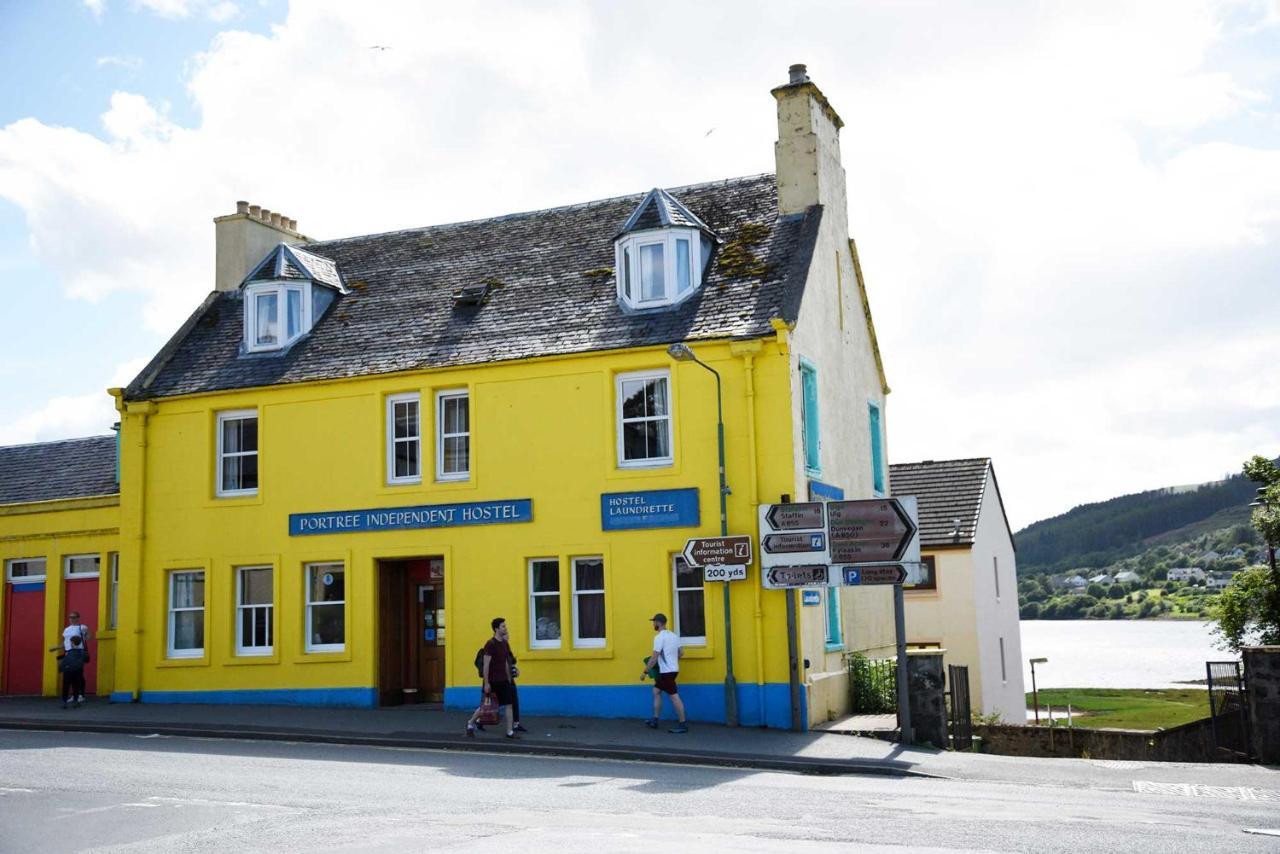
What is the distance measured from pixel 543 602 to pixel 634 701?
2.42 metres

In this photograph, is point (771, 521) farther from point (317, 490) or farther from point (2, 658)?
point (2, 658)

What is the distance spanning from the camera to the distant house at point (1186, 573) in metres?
130

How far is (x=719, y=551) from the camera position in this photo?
65.5 ft

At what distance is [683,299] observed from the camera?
73.5 ft

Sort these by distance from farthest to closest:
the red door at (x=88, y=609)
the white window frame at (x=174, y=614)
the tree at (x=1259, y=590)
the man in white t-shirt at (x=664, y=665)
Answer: the tree at (x=1259, y=590)
the red door at (x=88, y=609)
the white window frame at (x=174, y=614)
the man in white t-shirt at (x=664, y=665)

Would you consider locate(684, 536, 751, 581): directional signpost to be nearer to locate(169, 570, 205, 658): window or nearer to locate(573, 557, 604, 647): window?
locate(573, 557, 604, 647): window

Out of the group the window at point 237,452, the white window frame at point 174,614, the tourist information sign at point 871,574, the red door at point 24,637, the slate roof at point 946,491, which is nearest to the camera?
the tourist information sign at point 871,574

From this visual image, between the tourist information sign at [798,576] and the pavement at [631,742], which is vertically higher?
the tourist information sign at [798,576]

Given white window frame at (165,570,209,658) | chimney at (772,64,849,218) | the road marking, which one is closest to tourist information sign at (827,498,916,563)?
the road marking

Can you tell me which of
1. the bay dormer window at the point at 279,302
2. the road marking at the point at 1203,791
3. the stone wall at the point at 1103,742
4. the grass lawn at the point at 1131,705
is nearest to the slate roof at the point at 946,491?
the grass lawn at the point at 1131,705

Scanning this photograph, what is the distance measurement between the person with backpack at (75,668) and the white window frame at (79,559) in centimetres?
323

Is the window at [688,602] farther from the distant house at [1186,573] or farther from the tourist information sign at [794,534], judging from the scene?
the distant house at [1186,573]

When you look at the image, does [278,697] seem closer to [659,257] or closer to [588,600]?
[588,600]

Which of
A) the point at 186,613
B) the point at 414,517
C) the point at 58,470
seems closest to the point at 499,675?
the point at 414,517
